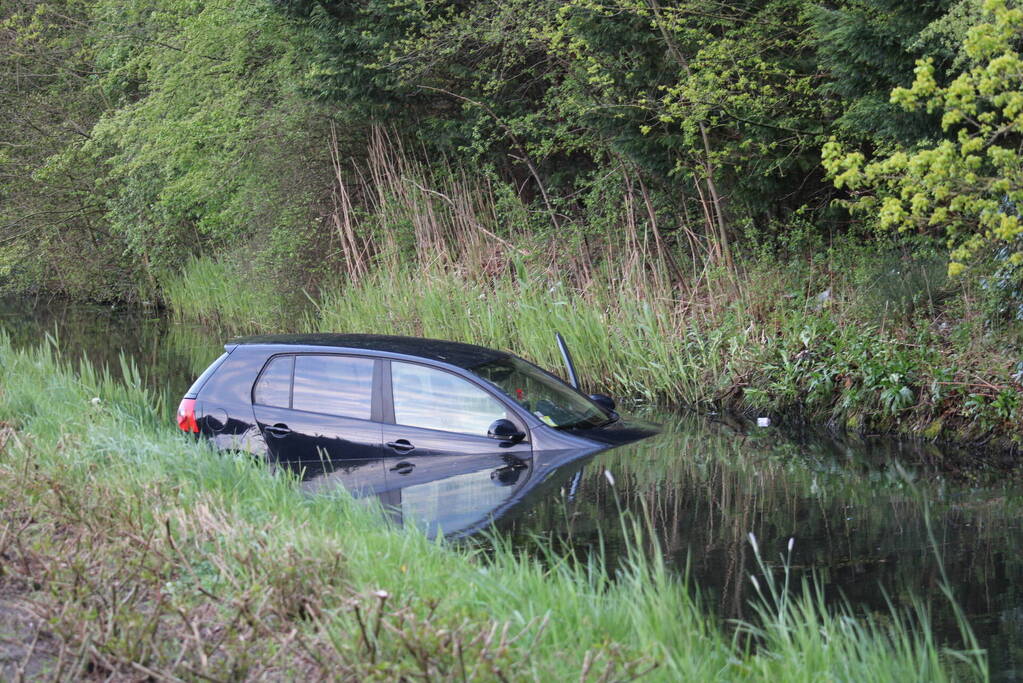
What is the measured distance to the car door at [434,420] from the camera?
8305 mm

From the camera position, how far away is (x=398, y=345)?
896cm

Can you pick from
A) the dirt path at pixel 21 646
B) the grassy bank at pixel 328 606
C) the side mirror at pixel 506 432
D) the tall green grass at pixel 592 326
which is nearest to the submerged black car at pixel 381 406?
the side mirror at pixel 506 432

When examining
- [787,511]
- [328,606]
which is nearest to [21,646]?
[328,606]

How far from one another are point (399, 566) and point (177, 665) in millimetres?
1279

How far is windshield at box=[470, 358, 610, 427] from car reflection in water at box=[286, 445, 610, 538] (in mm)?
406

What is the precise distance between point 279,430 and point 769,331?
22.2ft

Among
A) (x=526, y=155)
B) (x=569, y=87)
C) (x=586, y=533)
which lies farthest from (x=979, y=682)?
(x=526, y=155)

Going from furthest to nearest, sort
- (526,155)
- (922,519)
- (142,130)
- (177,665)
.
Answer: (142,130)
(526,155)
(922,519)
(177,665)

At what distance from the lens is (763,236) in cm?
1639

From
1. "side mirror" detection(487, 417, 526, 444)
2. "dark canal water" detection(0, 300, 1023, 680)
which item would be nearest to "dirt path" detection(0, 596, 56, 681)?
"dark canal water" detection(0, 300, 1023, 680)

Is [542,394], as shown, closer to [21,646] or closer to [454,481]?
[454,481]

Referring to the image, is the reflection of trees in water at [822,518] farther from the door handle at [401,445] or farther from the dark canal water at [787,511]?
the door handle at [401,445]

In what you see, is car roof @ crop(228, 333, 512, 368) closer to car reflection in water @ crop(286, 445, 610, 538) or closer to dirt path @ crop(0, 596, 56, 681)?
car reflection in water @ crop(286, 445, 610, 538)

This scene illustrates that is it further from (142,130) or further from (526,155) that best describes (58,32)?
(526,155)
